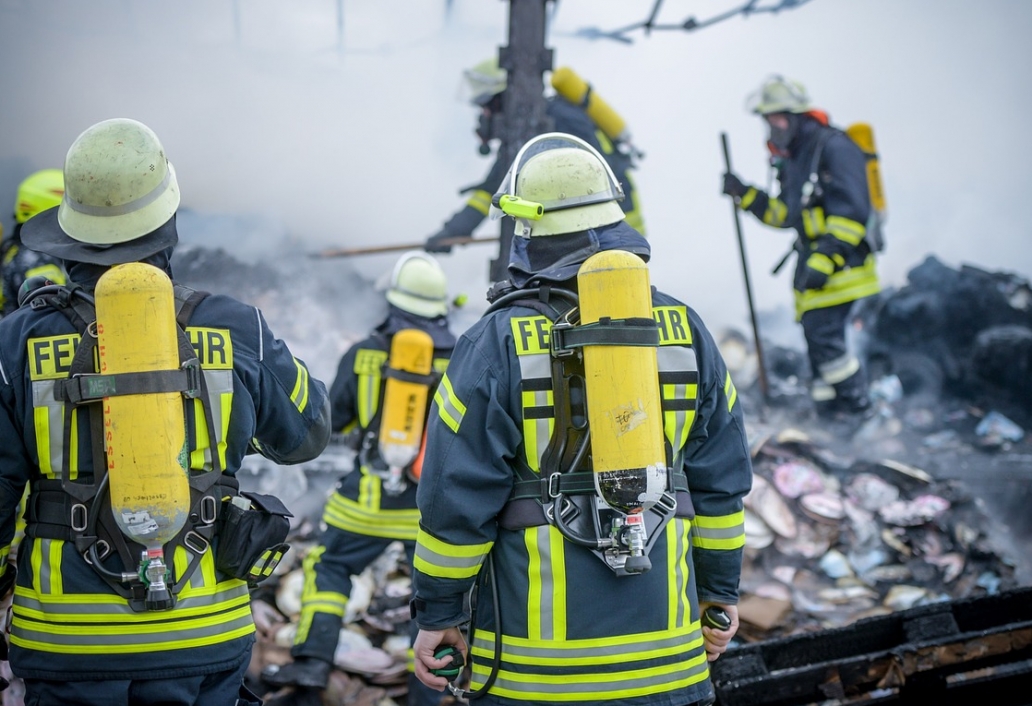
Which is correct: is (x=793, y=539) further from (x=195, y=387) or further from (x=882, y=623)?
(x=195, y=387)

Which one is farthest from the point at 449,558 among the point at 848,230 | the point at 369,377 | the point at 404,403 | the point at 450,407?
the point at 848,230

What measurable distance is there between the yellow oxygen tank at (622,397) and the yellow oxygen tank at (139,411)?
2.73 ft

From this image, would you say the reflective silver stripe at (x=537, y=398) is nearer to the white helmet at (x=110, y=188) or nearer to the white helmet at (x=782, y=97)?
the white helmet at (x=110, y=188)

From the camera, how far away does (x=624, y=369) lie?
5.83ft

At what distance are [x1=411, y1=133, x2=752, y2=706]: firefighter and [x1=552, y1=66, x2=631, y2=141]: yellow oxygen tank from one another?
422 centimetres

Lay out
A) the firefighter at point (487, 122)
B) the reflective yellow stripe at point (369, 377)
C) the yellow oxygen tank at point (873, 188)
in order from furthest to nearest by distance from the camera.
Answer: the yellow oxygen tank at point (873, 188)
the firefighter at point (487, 122)
the reflective yellow stripe at point (369, 377)

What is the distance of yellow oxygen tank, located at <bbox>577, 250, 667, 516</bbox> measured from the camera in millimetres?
1770

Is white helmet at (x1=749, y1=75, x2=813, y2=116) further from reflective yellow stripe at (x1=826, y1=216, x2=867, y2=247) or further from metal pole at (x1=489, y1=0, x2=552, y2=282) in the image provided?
metal pole at (x1=489, y1=0, x2=552, y2=282)

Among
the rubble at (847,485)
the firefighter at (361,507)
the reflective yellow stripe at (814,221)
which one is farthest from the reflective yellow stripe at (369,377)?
the reflective yellow stripe at (814,221)

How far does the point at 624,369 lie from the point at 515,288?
1.32 feet

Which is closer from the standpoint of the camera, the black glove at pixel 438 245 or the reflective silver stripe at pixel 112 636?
the reflective silver stripe at pixel 112 636

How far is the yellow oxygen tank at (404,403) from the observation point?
367 cm

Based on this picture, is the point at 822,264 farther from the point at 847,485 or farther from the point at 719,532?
the point at 719,532

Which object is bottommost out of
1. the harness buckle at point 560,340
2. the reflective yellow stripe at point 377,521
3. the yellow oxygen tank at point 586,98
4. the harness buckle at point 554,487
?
the reflective yellow stripe at point 377,521
